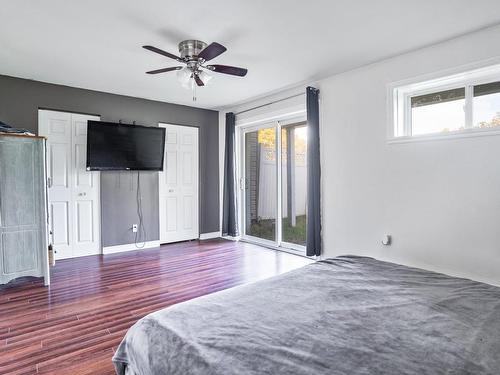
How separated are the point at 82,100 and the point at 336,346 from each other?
4.87m

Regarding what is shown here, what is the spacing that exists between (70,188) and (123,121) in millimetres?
1323

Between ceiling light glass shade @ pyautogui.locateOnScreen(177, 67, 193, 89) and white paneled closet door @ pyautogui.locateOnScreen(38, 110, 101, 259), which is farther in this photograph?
white paneled closet door @ pyautogui.locateOnScreen(38, 110, 101, 259)

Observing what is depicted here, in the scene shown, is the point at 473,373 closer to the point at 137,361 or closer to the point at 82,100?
the point at 137,361

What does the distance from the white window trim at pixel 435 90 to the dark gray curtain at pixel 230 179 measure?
2925mm

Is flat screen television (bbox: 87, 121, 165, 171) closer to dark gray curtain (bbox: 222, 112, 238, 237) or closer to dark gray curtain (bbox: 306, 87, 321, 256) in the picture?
dark gray curtain (bbox: 222, 112, 238, 237)

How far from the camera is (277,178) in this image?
16.6ft

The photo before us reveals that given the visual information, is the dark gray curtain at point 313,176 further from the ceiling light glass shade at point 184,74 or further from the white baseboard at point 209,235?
the white baseboard at point 209,235

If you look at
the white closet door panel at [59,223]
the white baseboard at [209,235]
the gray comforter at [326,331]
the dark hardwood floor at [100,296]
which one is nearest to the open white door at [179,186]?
the white baseboard at [209,235]

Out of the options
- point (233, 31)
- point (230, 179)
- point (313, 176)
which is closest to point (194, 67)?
point (233, 31)

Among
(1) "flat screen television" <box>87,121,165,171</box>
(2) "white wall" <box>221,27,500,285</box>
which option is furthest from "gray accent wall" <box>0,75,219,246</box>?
(2) "white wall" <box>221,27,500,285</box>

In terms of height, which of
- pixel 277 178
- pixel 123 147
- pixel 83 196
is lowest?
pixel 83 196

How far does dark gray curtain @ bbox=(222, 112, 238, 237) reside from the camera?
5.67m

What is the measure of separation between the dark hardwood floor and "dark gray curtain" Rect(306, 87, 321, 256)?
35 centimetres

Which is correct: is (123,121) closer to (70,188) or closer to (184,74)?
(70,188)
